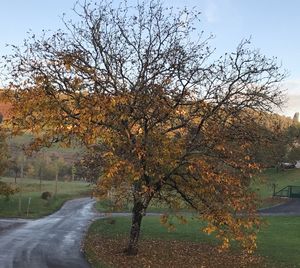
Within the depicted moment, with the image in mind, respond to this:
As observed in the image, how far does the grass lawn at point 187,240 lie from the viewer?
21.0 metres

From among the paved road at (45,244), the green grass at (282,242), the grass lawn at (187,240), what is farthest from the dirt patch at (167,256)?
the green grass at (282,242)

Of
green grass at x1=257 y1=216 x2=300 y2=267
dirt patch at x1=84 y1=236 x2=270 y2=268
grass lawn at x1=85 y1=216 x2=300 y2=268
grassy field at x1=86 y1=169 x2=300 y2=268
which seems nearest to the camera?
dirt patch at x1=84 y1=236 x2=270 y2=268

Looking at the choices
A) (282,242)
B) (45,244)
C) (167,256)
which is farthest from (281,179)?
(167,256)

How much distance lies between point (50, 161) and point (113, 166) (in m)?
98.7

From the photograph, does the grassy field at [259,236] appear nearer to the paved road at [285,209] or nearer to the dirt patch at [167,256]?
the dirt patch at [167,256]

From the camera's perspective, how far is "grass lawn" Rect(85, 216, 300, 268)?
20953 mm

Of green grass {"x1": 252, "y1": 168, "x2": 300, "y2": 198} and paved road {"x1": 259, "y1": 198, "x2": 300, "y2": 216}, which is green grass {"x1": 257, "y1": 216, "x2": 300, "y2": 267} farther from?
green grass {"x1": 252, "y1": 168, "x2": 300, "y2": 198}

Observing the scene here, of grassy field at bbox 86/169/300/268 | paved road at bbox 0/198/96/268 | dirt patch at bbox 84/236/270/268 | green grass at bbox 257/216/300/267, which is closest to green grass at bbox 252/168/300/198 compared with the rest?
grassy field at bbox 86/169/300/268

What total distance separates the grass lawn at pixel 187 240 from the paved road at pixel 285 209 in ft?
25.6

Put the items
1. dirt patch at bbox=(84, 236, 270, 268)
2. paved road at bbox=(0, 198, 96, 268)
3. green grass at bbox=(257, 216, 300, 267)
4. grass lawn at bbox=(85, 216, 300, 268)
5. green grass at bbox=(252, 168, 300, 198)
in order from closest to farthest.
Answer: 1. paved road at bbox=(0, 198, 96, 268)
2. dirt patch at bbox=(84, 236, 270, 268)
3. grass lawn at bbox=(85, 216, 300, 268)
4. green grass at bbox=(257, 216, 300, 267)
5. green grass at bbox=(252, 168, 300, 198)

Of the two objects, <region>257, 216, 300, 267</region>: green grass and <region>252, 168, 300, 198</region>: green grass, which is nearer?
<region>257, 216, 300, 267</region>: green grass

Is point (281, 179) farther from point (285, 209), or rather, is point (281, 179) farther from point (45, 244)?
point (45, 244)

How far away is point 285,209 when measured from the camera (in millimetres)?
49656

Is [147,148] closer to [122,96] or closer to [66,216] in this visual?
[122,96]
